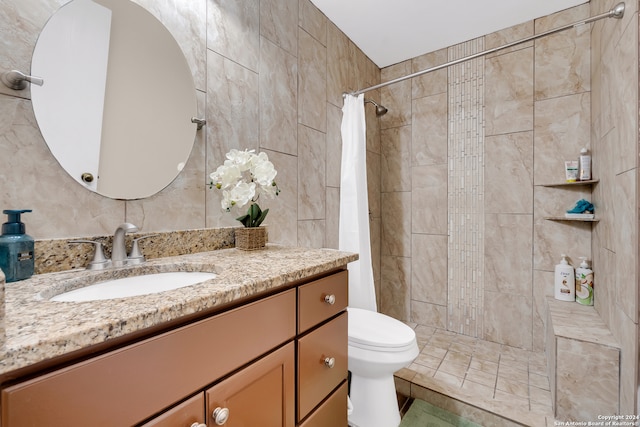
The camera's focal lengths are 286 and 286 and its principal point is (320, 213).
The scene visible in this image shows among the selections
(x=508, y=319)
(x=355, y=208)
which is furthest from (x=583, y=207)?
(x=355, y=208)

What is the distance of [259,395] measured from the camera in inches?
28.2

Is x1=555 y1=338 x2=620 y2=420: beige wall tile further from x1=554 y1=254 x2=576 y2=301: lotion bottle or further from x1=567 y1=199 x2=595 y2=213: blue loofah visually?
x1=567 y1=199 x2=595 y2=213: blue loofah

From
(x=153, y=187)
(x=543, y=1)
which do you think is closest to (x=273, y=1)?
(x=153, y=187)

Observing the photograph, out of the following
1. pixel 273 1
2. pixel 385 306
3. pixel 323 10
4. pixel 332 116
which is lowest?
pixel 385 306

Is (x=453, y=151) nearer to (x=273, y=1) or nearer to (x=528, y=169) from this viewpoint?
(x=528, y=169)

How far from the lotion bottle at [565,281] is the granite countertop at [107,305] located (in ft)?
6.01

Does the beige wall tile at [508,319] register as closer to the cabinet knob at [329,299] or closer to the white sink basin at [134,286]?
the cabinet knob at [329,299]

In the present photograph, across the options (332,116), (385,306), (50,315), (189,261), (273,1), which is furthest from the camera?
(385,306)

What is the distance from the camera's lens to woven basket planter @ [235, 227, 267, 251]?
1203mm

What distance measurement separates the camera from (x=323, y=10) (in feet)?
6.32

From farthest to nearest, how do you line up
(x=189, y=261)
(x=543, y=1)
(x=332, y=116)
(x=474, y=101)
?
1. (x=474, y=101)
2. (x=332, y=116)
3. (x=543, y=1)
4. (x=189, y=261)

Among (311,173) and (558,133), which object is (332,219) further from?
(558,133)

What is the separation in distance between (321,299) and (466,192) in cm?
185

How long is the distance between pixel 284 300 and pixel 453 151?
2098 millimetres
